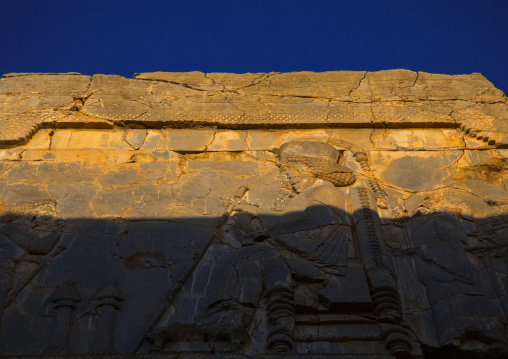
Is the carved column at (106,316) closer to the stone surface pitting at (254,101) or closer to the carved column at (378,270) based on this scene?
the carved column at (378,270)

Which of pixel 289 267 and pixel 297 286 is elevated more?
pixel 289 267

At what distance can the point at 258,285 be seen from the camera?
4.30 metres

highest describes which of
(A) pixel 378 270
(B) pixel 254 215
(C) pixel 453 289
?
(B) pixel 254 215

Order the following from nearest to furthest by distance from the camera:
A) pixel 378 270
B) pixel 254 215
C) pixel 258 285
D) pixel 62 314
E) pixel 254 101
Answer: pixel 62 314, pixel 258 285, pixel 378 270, pixel 254 215, pixel 254 101

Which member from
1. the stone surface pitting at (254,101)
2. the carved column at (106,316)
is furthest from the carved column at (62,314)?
the stone surface pitting at (254,101)

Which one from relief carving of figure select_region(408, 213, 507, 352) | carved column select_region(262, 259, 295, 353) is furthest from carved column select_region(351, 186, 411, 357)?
carved column select_region(262, 259, 295, 353)

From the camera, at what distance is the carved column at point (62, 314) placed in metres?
3.90

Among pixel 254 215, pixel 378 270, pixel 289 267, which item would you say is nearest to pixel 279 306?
pixel 289 267

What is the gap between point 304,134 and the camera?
19.6 ft

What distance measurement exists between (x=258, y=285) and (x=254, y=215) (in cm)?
80

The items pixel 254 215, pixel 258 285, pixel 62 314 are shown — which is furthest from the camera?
pixel 254 215

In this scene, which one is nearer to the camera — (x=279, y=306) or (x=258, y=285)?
(x=279, y=306)

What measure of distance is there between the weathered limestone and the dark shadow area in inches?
0.5

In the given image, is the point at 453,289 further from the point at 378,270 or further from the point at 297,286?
the point at 297,286
